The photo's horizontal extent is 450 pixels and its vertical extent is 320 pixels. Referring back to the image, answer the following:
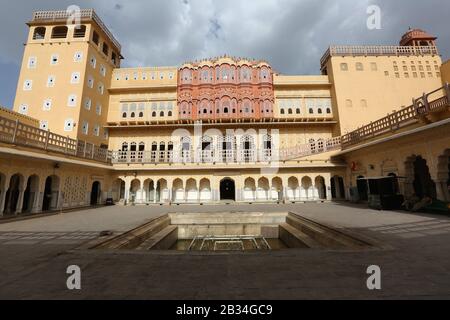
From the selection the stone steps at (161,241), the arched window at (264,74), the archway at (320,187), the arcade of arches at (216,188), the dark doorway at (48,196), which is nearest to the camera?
the stone steps at (161,241)

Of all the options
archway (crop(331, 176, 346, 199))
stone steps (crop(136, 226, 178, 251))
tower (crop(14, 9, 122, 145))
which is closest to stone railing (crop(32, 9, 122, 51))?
tower (crop(14, 9, 122, 145))

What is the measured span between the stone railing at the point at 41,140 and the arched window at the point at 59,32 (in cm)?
1525

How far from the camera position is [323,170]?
822 inches

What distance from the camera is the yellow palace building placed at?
18562 mm

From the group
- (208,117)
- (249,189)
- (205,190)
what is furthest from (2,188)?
(249,189)

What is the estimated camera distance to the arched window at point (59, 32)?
2366 cm

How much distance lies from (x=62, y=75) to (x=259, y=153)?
848 inches

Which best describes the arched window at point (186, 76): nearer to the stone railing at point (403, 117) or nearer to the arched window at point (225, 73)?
the arched window at point (225, 73)

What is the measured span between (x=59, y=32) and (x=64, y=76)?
6.62 m

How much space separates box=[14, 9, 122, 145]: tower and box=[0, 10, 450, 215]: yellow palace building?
11cm

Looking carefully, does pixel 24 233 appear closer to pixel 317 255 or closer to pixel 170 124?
pixel 317 255

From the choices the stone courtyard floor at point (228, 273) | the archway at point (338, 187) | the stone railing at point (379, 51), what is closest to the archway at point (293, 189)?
the archway at point (338, 187)

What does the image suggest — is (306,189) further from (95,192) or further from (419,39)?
(419,39)

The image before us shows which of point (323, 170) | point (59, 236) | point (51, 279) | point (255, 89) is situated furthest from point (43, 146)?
point (323, 170)
